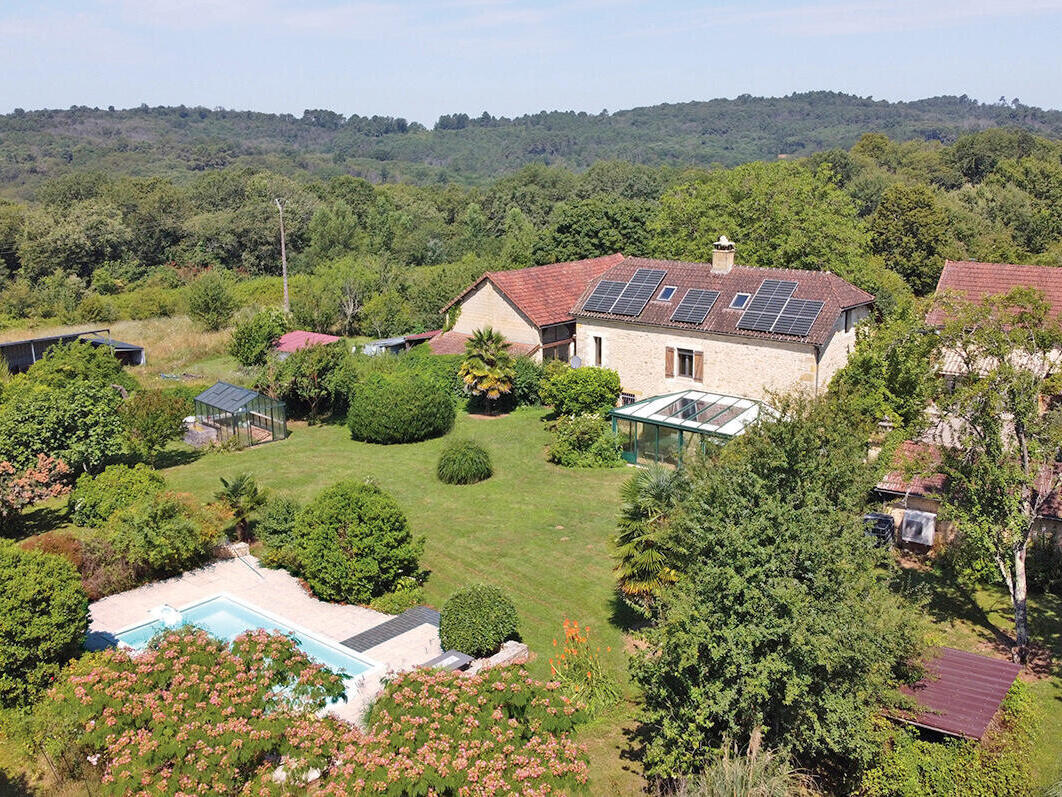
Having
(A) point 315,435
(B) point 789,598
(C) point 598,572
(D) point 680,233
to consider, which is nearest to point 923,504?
(C) point 598,572

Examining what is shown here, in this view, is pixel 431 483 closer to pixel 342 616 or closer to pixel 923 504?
pixel 342 616

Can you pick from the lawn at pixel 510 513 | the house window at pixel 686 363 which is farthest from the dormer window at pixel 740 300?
the lawn at pixel 510 513

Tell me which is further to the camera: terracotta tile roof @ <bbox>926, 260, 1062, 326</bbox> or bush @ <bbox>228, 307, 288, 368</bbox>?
bush @ <bbox>228, 307, 288, 368</bbox>

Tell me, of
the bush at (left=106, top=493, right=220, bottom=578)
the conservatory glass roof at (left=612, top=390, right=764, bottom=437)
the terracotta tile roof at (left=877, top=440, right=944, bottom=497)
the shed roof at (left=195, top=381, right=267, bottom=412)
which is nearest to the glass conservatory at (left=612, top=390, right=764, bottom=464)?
the conservatory glass roof at (left=612, top=390, right=764, bottom=437)

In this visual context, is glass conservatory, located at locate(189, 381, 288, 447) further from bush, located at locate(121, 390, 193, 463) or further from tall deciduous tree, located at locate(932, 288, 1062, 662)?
tall deciduous tree, located at locate(932, 288, 1062, 662)

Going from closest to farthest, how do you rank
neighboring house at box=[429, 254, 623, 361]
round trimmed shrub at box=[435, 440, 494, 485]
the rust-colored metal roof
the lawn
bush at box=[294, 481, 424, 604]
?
the rust-colored metal roof
the lawn
bush at box=[294, 481, 424, 604]
round trimmed shrub at box=[435, 440, 494, 485]
neighboring house at box=[429, 254, 623, 361]

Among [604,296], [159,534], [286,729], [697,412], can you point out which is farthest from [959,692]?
[604,296]
